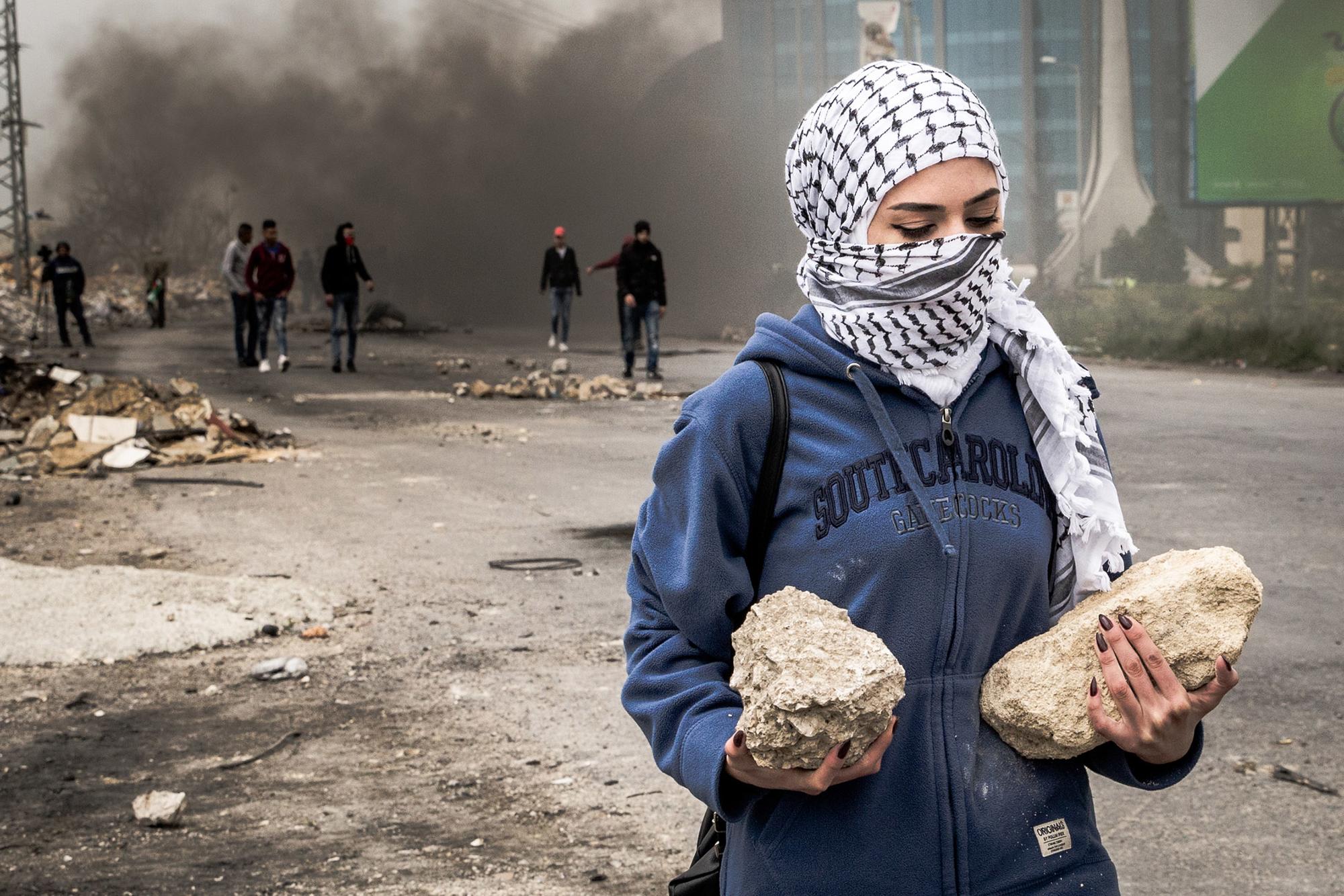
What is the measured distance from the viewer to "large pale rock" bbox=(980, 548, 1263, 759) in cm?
163

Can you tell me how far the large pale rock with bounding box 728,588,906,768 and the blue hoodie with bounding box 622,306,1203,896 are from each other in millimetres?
66

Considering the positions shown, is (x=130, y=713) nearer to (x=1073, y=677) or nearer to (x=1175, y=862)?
(x=1175, y=862)

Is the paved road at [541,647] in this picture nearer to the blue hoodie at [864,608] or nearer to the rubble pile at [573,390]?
the rubble pile at [573,390]

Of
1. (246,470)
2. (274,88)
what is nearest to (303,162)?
(274,88)

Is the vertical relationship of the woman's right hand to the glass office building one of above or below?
below

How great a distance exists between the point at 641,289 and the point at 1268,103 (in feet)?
50.4

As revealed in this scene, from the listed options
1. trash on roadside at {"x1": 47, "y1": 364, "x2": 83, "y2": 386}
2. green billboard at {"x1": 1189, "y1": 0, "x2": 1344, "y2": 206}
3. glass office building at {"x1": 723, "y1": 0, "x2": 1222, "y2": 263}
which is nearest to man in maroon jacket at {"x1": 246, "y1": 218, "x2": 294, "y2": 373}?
trash on roadside at {"x1": 47, "y1": 364, "x2": 83, "y2": 386}

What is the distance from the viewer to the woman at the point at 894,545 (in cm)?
160

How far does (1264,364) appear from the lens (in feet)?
68.3

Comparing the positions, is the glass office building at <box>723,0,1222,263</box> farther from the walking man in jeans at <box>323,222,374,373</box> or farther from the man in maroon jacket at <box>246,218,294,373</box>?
the man in maroon jacket at <box>246,218,294,373</box>

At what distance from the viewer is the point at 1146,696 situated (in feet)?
5.31

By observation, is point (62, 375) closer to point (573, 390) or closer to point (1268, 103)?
point (573, 390)

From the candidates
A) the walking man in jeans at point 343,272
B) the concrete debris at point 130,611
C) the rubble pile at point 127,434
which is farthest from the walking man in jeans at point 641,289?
the concrete debris at point 130,611

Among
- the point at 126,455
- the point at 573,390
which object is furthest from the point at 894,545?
the point at 573,390
